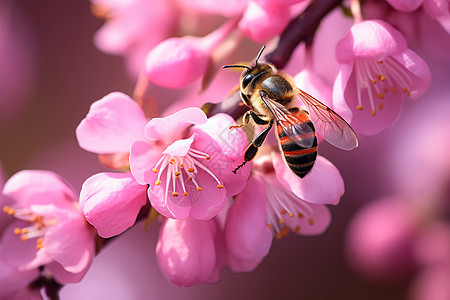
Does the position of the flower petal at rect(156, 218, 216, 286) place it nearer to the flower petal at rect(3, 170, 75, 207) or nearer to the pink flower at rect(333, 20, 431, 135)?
the flower petal at rect(3, 170, 75, 207)

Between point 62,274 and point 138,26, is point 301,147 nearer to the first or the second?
point 62,274

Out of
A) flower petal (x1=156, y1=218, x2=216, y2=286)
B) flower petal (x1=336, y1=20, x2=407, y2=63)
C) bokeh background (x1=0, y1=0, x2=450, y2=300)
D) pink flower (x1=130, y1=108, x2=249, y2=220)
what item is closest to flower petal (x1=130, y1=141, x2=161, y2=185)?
pink flower (x1=130, y1=108, x2=249, y2=220)

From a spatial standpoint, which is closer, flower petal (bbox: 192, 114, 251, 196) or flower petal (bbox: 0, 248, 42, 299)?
flower petal (bbox: 192, 114, 251, 196)

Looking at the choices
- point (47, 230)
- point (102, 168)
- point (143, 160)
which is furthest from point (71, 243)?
point (102, 168)

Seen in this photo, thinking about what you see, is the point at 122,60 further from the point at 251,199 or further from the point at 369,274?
the point at 251,199

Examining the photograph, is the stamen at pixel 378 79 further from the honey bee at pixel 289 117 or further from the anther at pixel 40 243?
the anther at pixel 40 243

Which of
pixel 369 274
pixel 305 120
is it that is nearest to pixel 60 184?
pixel 305 120
